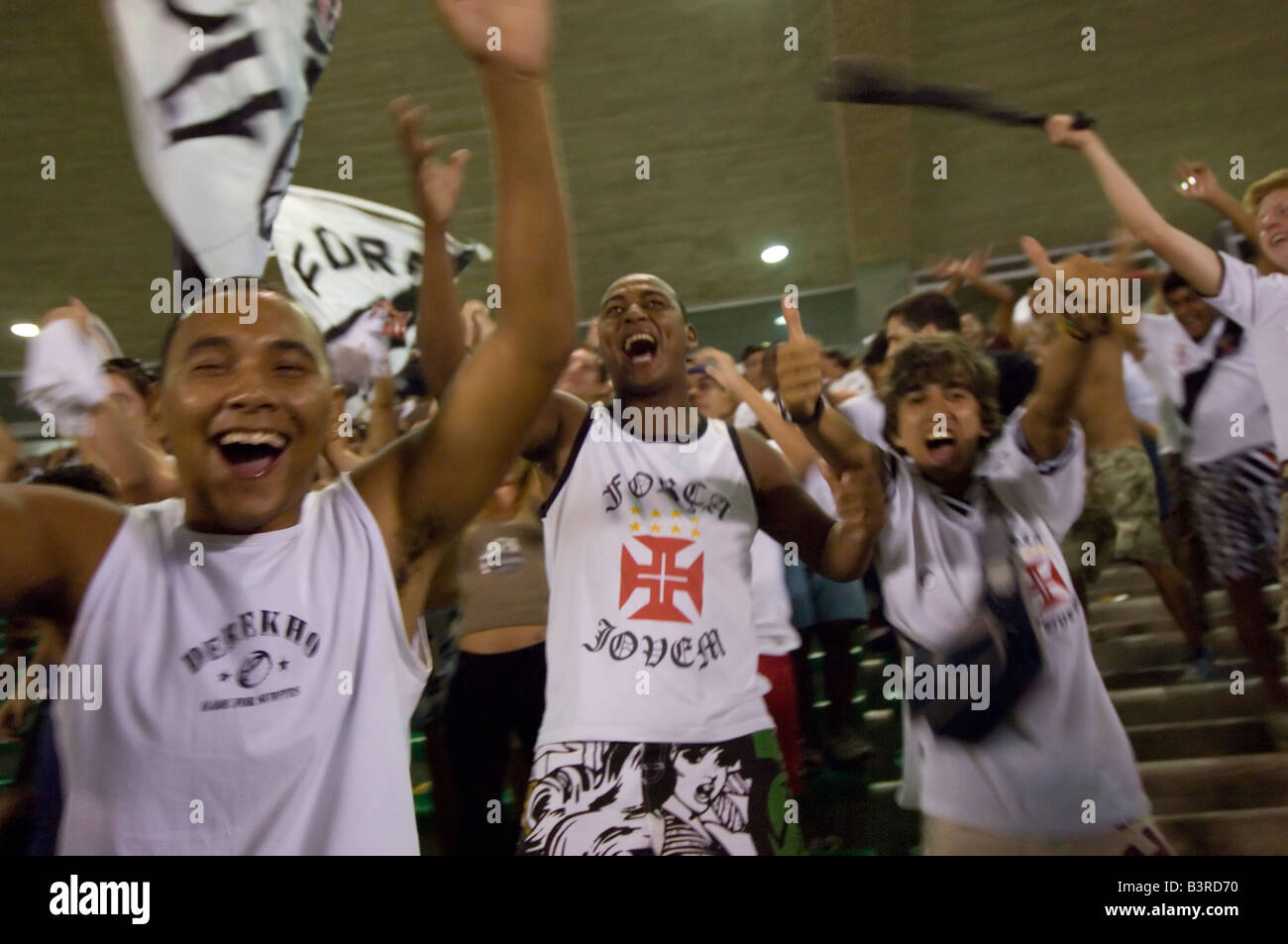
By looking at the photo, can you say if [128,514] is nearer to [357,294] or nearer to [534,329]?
[534,329]

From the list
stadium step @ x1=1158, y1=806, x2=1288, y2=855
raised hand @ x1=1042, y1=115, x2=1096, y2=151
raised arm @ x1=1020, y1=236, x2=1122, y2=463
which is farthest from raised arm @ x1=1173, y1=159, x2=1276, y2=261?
stadium step @ x1=1158, y1=806, x2=1288, y2=855

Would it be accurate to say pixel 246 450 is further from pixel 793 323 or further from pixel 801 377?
pixel 793 323

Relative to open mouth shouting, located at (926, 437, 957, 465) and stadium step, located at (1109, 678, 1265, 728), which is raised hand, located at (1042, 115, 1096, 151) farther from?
stadium step, located at (1109, 678, 1265, 728)

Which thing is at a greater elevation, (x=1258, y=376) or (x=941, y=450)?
(x=1258, y=376)

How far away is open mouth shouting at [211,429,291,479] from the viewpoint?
148 cm

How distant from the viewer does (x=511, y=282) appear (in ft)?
4.65

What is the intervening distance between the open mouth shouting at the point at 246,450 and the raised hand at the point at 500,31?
576 mm

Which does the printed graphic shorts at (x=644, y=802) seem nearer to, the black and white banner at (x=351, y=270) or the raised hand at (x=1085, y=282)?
the raised hand at (x=1085, y=282)

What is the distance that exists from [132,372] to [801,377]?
2087 mm

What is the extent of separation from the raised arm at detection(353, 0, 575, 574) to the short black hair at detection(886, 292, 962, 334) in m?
2.28

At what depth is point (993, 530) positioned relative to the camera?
2373mm

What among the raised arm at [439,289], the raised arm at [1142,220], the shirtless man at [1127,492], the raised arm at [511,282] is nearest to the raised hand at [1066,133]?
the raised arm at [1142,220]

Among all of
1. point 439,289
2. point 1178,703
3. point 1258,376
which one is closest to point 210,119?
point 439,289
